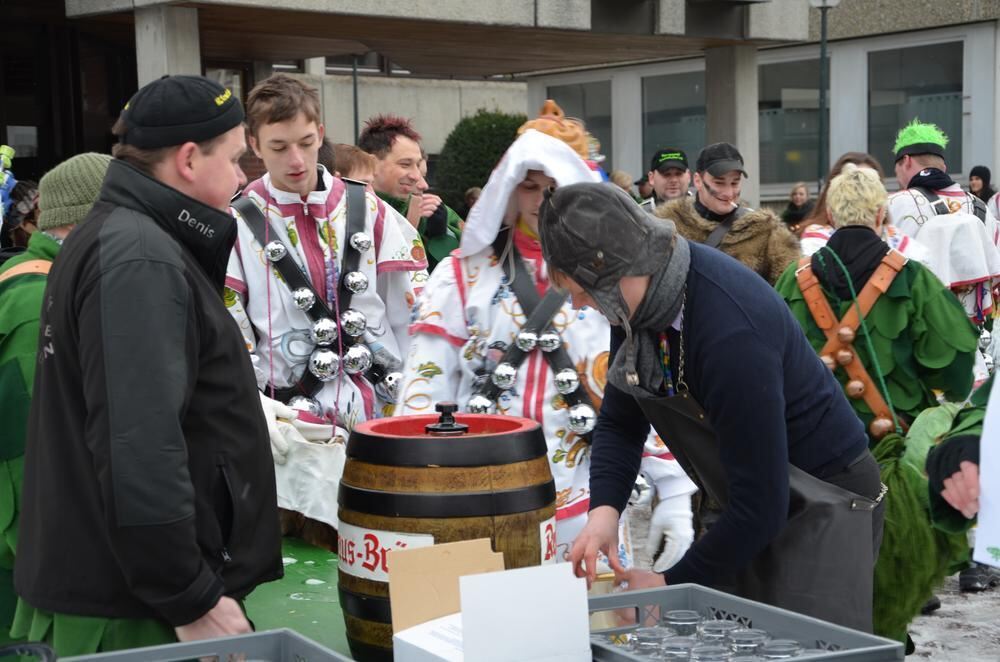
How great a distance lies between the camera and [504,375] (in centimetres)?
329

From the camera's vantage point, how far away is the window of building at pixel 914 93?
68.5ft

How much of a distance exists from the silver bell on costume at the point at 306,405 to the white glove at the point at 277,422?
0.32ft

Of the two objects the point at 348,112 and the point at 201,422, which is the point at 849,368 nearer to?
the point at 201,422

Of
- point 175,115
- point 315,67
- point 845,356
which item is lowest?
point 845,356

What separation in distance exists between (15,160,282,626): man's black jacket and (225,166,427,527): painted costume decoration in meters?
1.14

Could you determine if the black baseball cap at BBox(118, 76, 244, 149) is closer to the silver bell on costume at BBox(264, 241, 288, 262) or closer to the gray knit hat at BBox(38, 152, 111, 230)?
the gray knit hat at BBox(38, 152, 111, 230)

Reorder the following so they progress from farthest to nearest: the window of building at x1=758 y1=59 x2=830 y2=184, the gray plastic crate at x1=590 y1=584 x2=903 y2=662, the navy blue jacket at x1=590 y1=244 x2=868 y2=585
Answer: the window of building at x1=758 y1=59 x2=830 y2=184 → the navy blue jacket at x1=590 y1=244 x2=868 y2=585 → the gray plastic crate at x1=590 y1=584 x2=903 y2=662

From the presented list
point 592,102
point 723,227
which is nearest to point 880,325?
point 723,227

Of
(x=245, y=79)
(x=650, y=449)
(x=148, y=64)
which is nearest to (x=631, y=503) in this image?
(x=650, y=449)

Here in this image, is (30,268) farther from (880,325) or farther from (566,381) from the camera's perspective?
(880,325)

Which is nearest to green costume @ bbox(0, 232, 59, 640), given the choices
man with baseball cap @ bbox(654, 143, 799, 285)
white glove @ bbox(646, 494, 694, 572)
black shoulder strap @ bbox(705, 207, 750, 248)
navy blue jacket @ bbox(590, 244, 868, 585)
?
white glove @ bbox(646, 494, 694, 572)

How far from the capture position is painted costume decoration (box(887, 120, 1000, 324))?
752 centimetres

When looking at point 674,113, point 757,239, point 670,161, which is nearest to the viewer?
point 757,239

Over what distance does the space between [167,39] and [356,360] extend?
29.4ft
